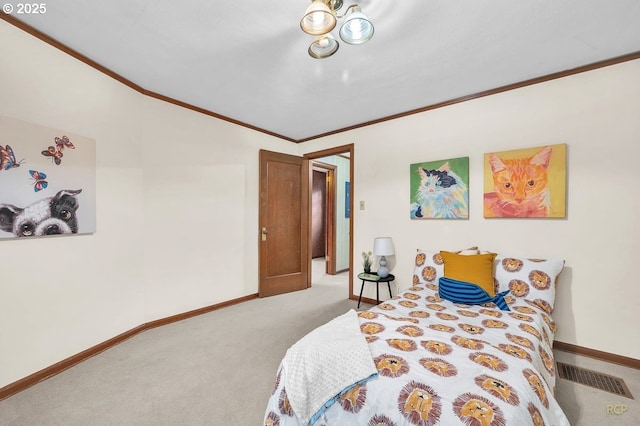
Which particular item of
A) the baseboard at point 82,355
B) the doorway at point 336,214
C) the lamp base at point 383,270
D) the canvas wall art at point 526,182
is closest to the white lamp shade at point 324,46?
the canvas wall art at point 526,182

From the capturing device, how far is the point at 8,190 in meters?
1.80

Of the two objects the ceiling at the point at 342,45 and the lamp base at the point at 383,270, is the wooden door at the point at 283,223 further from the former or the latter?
the lamp base at the point at 383,270

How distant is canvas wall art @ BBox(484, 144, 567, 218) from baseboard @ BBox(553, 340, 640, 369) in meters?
1.14

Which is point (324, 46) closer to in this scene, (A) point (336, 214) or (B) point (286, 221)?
(B) point (286, 221)

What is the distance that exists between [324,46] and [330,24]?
1.03ft

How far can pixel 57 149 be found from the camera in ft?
6.77

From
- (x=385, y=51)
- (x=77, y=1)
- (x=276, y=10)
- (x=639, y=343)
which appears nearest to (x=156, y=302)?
(x=77, y=1)

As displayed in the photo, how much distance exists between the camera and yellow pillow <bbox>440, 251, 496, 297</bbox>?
2.25m

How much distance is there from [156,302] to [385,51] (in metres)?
3.28

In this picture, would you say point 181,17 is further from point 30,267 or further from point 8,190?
point 30,267

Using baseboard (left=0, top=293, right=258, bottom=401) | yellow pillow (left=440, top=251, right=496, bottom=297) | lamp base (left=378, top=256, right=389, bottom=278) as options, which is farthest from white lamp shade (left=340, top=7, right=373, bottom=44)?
baseboard (left=0, top=293, right=258, bottom=401)

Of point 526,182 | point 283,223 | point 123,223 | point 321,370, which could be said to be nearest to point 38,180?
point 123,223

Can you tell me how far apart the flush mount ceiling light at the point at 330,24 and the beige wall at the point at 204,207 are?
69.9 inches

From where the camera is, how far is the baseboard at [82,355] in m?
1.82
